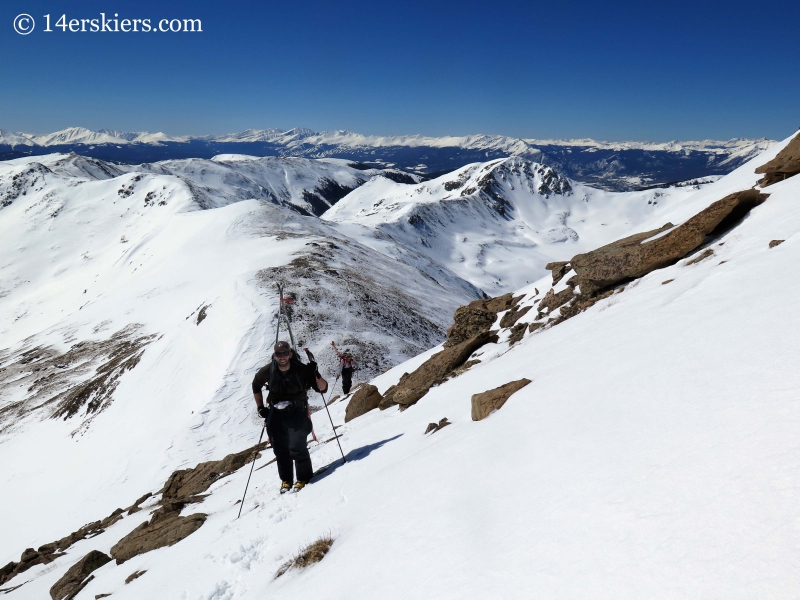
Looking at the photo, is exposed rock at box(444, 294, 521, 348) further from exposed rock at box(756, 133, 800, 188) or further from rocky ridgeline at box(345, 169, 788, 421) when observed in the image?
exposed rock at box(756, 133, 800, 188)

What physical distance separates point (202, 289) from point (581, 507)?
161 ft

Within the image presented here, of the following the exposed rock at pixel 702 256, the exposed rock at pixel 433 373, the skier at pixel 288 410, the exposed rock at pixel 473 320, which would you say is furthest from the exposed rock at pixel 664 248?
the skier at pixel 288 410

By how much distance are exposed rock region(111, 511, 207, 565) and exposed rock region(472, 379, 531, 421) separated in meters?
6.39

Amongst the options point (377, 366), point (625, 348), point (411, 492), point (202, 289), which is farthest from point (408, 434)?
point (202, 289)

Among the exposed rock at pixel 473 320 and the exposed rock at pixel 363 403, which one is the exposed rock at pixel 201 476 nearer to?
the exposed rock at pixel 363 403

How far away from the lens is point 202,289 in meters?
46.7

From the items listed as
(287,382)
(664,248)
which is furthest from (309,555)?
(664,248)

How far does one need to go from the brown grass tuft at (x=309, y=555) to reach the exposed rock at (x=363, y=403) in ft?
33.0

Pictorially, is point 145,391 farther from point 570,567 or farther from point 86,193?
point 86,193

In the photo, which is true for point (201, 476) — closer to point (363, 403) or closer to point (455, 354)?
point (363, 403)

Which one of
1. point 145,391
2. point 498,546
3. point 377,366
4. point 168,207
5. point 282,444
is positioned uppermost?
point 168,207

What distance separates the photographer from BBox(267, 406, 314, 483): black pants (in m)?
9.02

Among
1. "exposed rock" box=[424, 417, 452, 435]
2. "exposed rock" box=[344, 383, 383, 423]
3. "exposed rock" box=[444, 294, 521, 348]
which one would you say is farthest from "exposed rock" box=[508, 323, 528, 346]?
"exposed rock" box=[424, 417, 452, 435]

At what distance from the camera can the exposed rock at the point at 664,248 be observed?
12.0m
